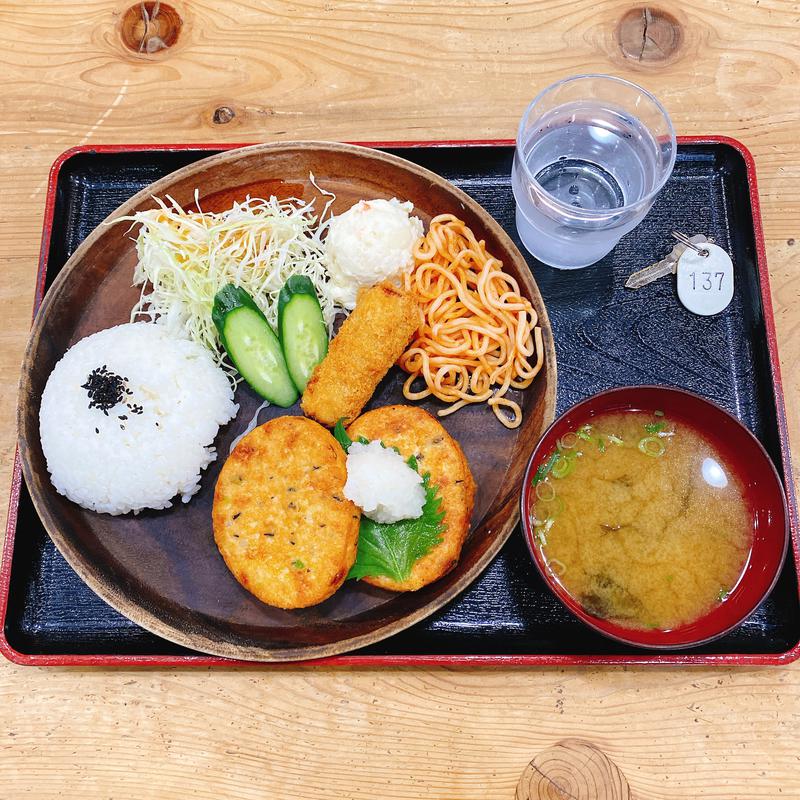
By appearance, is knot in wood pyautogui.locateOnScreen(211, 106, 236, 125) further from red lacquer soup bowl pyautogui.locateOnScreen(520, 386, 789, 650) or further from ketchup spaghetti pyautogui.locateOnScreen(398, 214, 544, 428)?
red lacquer soup bowl pyautogui.locateOnScreen(520, 386, 789, 650)

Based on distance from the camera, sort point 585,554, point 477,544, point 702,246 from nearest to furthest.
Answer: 1. point 585,554
2. point 477,544
3. point 702,246

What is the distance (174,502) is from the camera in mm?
2561

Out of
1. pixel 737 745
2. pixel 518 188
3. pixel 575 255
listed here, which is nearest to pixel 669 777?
pixel 737 745

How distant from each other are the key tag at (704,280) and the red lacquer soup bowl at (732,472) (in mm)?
582

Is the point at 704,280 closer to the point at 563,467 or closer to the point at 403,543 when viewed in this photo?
the point at 563,467

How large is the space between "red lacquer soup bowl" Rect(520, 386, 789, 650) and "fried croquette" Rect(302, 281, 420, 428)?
0.64 meters

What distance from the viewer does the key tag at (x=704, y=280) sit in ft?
8.80

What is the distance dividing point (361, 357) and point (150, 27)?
6.55 feet

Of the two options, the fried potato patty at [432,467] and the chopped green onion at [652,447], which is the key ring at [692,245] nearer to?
the chopped green onion at [652,447]

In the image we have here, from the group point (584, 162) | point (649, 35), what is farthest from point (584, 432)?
point (649, 35)

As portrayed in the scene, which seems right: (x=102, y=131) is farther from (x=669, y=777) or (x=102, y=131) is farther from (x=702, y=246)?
(x=669, y=777)

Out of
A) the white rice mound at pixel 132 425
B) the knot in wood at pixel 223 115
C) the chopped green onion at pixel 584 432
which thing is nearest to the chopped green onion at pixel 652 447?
the chopped green onion at pixel 584 432

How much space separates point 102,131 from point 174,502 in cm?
172

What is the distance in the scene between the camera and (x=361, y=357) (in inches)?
97.1
